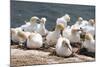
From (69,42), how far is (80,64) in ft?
0.99

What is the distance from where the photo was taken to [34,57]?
2279 millimetres

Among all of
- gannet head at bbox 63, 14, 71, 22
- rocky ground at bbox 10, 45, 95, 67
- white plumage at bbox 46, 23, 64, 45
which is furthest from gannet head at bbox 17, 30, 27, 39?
gannet head at bbox 63, 14, 71, 22

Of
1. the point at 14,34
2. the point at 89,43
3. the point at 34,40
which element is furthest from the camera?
the point at 89,43

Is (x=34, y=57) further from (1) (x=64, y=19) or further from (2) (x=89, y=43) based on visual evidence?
(2) (x=89, y=43)

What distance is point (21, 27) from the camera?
2234 millimetres

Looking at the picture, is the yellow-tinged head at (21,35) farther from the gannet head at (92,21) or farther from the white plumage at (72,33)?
the gannet head at (92,21)

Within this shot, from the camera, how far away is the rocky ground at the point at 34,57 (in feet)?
7.21

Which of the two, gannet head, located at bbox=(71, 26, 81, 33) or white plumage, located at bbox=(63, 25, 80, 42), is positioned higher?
gannet head, located at bbox=(71, 26, 81, 33)

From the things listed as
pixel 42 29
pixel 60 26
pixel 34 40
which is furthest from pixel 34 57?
pixel 60 26

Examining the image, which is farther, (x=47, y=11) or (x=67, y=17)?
(x=67, y=17)

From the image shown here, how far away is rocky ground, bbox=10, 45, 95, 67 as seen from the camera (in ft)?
7.21

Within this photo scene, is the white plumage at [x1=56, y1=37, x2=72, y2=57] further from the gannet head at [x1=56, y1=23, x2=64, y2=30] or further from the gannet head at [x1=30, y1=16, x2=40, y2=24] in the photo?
the gannet head at [x1=30, y1=16, x2=40, y2=24]
